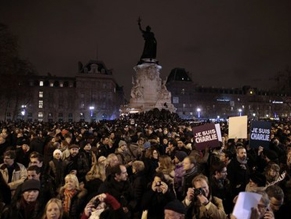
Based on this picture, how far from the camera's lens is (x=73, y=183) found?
5328mm

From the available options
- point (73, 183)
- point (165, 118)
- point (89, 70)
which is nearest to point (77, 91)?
point (89, 70)

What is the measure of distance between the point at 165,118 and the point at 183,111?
214ft

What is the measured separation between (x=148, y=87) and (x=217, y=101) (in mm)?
64722

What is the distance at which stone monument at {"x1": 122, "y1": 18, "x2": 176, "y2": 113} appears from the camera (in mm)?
44781

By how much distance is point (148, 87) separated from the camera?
45.0m

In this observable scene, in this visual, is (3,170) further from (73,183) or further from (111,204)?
(111,204)

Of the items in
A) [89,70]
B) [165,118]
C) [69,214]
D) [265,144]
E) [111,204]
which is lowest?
[69,214]

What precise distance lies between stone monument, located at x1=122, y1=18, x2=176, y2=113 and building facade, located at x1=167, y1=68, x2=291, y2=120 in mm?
46684

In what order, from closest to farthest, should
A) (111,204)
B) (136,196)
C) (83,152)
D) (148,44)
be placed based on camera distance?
(111,204) → (136,196) → (83,152) → (148,44)

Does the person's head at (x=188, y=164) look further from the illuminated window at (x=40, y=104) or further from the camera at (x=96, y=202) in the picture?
the illuminated window at (x=40, y=104)

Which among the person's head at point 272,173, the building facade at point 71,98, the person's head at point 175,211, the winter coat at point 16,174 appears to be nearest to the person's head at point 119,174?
the person's head at point 175,211

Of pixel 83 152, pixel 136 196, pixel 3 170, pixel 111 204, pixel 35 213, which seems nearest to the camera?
pixel 111 204

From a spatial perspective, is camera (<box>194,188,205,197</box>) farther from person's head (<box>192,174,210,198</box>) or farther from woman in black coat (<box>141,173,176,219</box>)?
woman in black coat (<box>141,173,176,219</box>)

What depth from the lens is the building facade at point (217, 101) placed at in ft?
325
